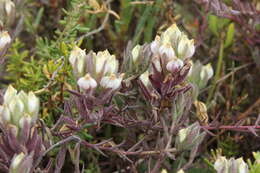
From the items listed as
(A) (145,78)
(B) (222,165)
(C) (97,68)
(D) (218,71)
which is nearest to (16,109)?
(C) (97,68)

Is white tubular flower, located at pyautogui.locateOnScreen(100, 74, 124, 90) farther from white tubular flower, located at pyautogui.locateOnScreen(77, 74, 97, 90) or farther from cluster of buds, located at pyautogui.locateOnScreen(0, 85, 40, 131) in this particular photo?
cluster of buds, located at pyautogui.locateOnScreen(0, 85, 40, 131)

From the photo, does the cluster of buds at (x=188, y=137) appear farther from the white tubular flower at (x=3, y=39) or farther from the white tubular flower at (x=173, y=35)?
the white tubular flower at (x=3, y=39)

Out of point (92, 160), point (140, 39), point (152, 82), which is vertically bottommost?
point (92, 160)

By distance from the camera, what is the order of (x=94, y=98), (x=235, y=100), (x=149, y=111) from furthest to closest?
(x=235, y=100)
(x=149, y=111)
(x=94, y=98)

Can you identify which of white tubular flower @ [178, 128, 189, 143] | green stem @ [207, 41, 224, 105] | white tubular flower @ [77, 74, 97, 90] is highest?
white tubular flower @ [77, 74, 97, 90]

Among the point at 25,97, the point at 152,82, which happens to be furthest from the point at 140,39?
the point at 25,97

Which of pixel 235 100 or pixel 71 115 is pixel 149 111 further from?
pixel 235 100

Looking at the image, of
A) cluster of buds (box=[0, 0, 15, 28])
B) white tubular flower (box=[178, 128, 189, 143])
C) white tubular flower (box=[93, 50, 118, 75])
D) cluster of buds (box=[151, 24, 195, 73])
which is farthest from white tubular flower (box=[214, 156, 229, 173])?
cluster of buds (box=[0, 0, 15, 28])
